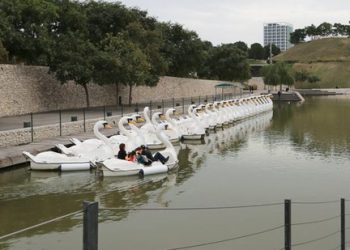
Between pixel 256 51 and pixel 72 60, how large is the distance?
161638 millimetres

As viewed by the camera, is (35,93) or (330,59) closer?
(35,93)

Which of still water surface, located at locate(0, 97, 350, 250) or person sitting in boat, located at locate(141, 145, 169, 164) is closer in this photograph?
still water surface, located at locate(0, 97, 350, 250)

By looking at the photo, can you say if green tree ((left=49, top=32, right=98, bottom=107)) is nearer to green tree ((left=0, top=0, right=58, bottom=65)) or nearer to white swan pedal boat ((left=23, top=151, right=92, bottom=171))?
green tree ((left=0, top=0, right=58, bottom=65))

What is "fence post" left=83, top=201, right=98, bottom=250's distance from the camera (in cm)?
414

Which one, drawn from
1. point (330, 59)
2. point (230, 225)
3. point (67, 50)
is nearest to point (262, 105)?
point (67, 50)

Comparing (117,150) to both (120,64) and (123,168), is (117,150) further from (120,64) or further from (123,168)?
(120,64)

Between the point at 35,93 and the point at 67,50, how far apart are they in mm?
3830

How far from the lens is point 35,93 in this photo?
123 feet

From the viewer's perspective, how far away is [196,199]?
15086 millimetres

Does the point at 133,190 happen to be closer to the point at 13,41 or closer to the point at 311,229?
the point at 311,229

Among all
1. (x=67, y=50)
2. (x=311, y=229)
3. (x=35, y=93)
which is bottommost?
(x=311, y=229)

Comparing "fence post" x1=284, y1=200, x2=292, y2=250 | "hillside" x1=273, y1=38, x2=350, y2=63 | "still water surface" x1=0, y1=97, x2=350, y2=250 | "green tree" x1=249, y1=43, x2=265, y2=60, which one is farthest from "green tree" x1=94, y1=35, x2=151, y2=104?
"green tree" x1=249, y1=43, x2=265, y2=60

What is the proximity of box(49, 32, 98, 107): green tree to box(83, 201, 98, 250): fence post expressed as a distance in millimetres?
33170

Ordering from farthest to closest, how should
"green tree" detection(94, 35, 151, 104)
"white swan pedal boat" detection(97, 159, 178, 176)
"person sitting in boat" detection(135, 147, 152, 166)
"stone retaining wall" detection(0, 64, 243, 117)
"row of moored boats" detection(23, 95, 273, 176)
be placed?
"green tree" detection(94, 35, 151, 104), "stone retaining wall" detection(0, 64, 243, 117), "person sitting in boat" detection(135, 147, 152, 166), "row of moored boats" detection(23, 95, 273, 176), "white swan pedal boat" detection(97, 159, 178, 176)
